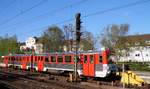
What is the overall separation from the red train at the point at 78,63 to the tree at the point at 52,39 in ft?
155

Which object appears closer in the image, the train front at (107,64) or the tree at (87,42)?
the train front at (107,64)

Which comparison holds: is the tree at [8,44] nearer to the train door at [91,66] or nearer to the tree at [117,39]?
the tree at [117,39]

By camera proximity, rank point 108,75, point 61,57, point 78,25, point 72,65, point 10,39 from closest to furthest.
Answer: point 78,25
point 108,75
point 72,65
point 61,57
point 10,39

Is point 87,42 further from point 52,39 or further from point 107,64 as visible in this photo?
point 107,64

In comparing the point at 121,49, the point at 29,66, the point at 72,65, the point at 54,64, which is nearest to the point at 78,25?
the point at 72,65

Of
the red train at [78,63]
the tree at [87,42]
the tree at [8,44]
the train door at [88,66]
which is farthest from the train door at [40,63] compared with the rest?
the tree at [8,44]

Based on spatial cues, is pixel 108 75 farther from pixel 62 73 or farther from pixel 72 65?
pixel 62 73

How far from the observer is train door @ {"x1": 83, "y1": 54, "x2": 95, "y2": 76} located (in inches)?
1114

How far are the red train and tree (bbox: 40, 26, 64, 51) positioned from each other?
4723 centimetres

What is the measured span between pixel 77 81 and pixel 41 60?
12706mm

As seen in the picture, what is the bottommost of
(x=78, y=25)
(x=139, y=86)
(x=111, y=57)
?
(x=139, y=86)

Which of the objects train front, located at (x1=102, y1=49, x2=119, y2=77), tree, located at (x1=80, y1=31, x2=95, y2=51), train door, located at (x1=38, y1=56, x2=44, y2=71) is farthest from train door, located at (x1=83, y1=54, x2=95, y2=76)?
tree, located at (x1=80, y1=31, x2=95, y2=51)

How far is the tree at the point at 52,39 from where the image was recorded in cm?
9262

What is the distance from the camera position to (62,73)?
3400cm
